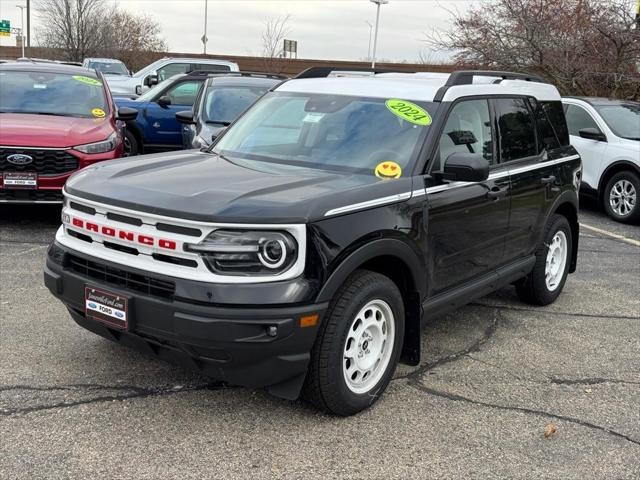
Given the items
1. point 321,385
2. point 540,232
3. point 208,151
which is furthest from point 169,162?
point 540,232

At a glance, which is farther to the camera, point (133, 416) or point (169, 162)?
point (169, 162)

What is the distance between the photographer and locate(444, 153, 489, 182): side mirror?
3936mm

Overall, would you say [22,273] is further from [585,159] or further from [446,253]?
[585,159]

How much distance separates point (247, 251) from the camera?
10.4ft

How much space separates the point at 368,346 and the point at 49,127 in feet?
16.9

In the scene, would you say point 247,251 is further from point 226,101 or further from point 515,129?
point 226,101

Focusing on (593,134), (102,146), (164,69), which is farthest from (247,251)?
(164,69)

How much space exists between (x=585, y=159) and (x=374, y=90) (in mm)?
7047

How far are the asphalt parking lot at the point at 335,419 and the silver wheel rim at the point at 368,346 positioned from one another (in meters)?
0.20

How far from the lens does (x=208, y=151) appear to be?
4793mm

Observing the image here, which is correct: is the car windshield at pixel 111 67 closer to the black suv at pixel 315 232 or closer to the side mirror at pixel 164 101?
the side mirror at pixel 164 101

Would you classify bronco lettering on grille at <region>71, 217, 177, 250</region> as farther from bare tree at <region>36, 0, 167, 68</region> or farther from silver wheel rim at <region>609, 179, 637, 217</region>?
bare tree at <region>36, 0, 167, 68</region>

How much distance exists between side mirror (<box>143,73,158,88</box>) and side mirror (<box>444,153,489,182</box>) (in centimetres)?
1385

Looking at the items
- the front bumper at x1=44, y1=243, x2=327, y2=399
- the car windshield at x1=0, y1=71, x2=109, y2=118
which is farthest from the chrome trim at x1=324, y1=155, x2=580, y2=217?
the car windshield at x1=0, y1=71, x2=109, y2=118
